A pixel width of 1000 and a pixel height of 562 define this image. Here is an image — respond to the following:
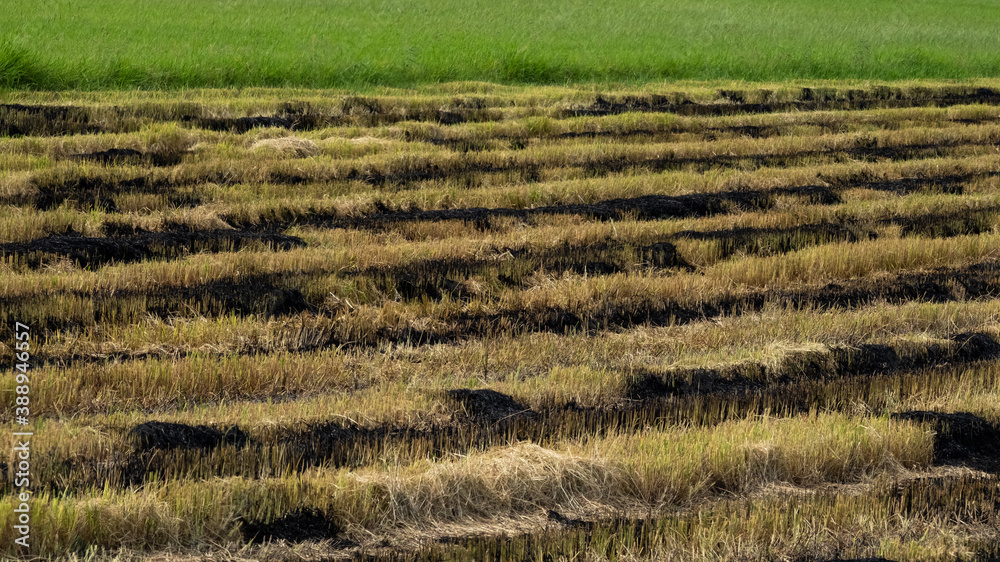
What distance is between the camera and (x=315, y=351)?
6520 mm

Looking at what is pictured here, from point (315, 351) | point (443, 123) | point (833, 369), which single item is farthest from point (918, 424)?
point (443, 123)

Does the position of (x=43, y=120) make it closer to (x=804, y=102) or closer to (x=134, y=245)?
(x=134, y=245)

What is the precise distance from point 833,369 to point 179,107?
11795 mm

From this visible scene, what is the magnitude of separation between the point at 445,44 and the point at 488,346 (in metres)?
17.3

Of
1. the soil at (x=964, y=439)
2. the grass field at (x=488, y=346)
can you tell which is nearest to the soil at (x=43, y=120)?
the grass field at (x=488, y=346)

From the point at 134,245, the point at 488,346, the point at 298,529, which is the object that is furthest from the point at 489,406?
the point at 134,245

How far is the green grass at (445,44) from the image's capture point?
727 inches

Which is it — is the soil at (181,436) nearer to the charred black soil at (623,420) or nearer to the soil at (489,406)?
the charred black soil at (623,420)

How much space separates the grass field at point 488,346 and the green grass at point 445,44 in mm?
4373

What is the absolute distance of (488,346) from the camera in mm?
6828

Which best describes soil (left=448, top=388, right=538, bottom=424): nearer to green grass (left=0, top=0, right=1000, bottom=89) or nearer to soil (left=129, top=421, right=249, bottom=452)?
soil (left=129, top=421, right=249, bottom=452)

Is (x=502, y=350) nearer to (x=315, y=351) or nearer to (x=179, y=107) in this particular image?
(x=315, y=351)

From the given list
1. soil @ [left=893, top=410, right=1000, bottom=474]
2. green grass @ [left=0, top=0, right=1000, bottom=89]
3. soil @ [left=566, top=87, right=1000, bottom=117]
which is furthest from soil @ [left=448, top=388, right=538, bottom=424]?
green grass @ [left=0, top=0, right=1000, bottom=89]

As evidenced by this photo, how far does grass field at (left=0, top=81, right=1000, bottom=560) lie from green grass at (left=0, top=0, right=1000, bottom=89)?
4373mm
